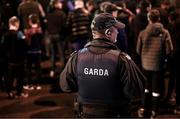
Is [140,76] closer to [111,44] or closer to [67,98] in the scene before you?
[111,44]

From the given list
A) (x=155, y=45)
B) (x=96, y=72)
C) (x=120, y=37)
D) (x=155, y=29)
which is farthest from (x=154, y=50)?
(x=96, y=72)

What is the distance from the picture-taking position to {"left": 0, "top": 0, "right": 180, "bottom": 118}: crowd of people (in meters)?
6.86

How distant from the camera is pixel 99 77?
3.72 metres

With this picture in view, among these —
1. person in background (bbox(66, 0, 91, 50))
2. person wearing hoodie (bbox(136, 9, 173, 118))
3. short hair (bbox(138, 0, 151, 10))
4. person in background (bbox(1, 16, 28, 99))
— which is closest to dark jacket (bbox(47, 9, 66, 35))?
person in background (bbox(66, 0, 91, 50))

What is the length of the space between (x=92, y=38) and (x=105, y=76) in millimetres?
3005

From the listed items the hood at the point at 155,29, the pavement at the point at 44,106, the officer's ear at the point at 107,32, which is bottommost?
the pavement at the point at 44,106

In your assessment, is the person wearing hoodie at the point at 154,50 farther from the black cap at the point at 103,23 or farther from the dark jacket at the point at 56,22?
the black cap at the point at 103,23

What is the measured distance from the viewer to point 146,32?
6820mm

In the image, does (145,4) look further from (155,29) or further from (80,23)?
(80,23)

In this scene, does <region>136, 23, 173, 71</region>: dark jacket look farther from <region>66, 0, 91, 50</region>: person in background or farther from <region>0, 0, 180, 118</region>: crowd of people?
<region>66, 0, 91, 50</region>: person in background

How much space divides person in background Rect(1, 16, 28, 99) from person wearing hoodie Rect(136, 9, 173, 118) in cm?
240

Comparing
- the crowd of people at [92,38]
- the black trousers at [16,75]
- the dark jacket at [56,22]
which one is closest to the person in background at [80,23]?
the crowd of people at [92,38]

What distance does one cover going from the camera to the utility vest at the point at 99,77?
3684 millimetres

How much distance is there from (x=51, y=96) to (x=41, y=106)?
599 mm
